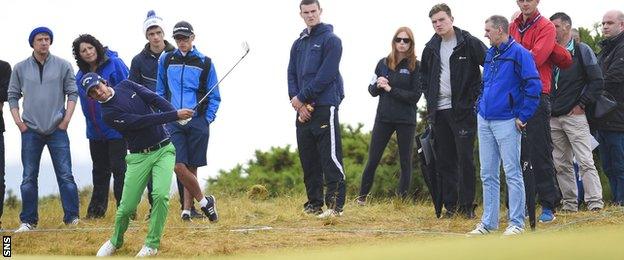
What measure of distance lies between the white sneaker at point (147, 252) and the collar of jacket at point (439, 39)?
391cm

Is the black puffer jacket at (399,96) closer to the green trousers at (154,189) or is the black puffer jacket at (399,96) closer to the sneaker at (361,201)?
the sneaker at (361,201)

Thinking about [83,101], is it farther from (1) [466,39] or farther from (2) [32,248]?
(1) [466,39]

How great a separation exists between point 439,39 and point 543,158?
1720mm

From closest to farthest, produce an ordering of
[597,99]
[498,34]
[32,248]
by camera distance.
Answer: [498,34]
[32,248]
[597,99]

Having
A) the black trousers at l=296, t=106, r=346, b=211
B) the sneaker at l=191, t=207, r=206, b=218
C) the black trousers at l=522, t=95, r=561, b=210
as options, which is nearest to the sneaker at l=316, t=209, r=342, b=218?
the black trousers at l=296, t=106, r=346, b=211

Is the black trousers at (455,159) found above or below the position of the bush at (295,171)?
above

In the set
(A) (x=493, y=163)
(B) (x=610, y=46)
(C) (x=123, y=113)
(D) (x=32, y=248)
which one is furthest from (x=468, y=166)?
(D) (x=32, y=248)

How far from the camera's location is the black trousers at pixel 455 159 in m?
12.5

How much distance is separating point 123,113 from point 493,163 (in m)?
3.58

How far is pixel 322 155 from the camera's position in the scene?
13.1m

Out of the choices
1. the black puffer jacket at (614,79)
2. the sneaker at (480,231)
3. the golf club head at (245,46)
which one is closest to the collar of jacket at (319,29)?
the golf club head at (245,46)

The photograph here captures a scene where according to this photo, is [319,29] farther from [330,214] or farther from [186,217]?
[186,217]

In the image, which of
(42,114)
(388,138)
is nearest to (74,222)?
(42,114)

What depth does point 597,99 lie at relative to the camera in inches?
531
